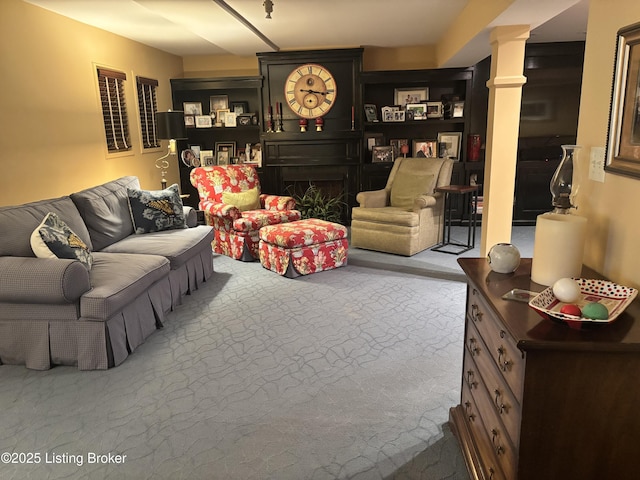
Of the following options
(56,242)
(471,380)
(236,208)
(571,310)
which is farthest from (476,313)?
(236,208)

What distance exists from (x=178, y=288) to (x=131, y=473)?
1892mm

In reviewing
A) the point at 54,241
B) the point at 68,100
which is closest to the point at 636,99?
the point at 54,241

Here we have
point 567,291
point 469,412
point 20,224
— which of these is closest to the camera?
point 567,291

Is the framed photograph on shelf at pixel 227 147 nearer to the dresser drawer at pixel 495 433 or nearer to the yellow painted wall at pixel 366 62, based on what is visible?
the yellow painted wall at pixel 366 62

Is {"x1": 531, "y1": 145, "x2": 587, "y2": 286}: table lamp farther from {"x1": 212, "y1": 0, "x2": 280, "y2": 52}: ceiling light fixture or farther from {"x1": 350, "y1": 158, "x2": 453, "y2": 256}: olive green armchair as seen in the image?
{"x1": 350, "y1": 158, "x2": 453, "y2": 256}: olive green armchair

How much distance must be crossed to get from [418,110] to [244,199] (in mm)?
2721

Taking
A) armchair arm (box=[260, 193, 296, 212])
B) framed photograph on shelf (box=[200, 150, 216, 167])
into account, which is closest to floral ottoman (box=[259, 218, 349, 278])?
armchair arm (box=[260, 193, 296, 212])

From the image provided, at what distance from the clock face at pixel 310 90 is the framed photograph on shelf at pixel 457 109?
161 centimetres

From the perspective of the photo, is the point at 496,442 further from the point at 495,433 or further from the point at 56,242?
the point at 56,242

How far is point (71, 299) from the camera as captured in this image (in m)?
2.59

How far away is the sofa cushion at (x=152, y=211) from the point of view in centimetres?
405

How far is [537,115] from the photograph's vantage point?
6160mm

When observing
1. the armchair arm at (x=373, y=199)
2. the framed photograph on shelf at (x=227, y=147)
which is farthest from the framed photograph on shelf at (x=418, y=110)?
the framed photograph on shelf at (x=227, y=147)

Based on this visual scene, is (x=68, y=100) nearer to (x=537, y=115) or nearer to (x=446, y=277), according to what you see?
(x=446, y=277)
